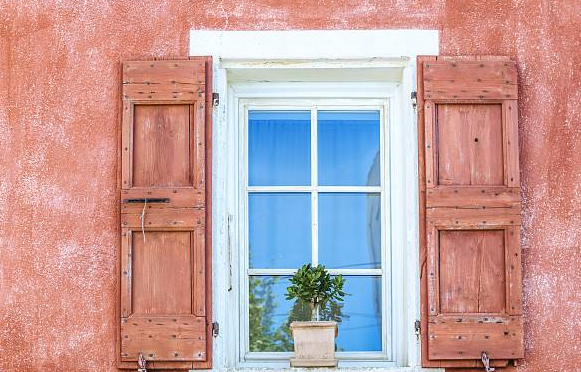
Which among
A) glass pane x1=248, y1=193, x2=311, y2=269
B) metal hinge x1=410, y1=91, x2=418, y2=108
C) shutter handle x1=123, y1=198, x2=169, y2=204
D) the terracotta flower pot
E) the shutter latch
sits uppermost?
metal hinge x1=410, y1=91, x2=418, y2=108

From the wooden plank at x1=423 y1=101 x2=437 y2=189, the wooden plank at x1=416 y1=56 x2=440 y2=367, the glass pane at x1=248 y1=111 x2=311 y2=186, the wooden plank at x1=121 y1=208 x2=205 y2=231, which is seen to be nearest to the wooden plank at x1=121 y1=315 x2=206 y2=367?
the wooden plank at x1=121 y1=208 x2=205 y2=231

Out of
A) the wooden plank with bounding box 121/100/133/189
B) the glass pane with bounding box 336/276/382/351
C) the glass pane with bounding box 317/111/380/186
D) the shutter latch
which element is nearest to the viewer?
the shutter latch

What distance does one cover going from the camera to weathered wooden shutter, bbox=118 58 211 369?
484 centimetres

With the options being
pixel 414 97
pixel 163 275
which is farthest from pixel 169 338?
pixel 414 97

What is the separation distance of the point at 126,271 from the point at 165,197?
384 millimetres

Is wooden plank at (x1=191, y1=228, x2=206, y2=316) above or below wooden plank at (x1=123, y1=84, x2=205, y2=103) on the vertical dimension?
below

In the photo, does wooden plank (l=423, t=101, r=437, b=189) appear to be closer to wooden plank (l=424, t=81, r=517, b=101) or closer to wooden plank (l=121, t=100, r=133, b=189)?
wooden plank (l=424, t=81, r=517, b=101)

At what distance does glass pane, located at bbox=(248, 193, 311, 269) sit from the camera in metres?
5.27

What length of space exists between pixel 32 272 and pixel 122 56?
111 centimetres

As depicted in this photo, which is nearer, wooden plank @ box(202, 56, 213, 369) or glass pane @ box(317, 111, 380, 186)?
wooden plank @ box(202, 56, 213, 369)

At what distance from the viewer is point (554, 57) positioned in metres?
5.07

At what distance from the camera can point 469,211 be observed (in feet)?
16.0

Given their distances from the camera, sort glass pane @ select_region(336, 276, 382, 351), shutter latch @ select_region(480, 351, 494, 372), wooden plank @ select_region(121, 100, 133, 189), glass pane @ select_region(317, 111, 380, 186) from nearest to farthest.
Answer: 1. shutter latch @ select_region(480, 351, 494, 372)
2. wooden plank @ select_region(121, 100, 133, 189)
3. glass pane @ select_region(336, 276, 382, 351)
4. glass pane @ select_region(317, 111, 380, 186)

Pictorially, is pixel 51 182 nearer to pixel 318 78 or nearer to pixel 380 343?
pixel 318 78
